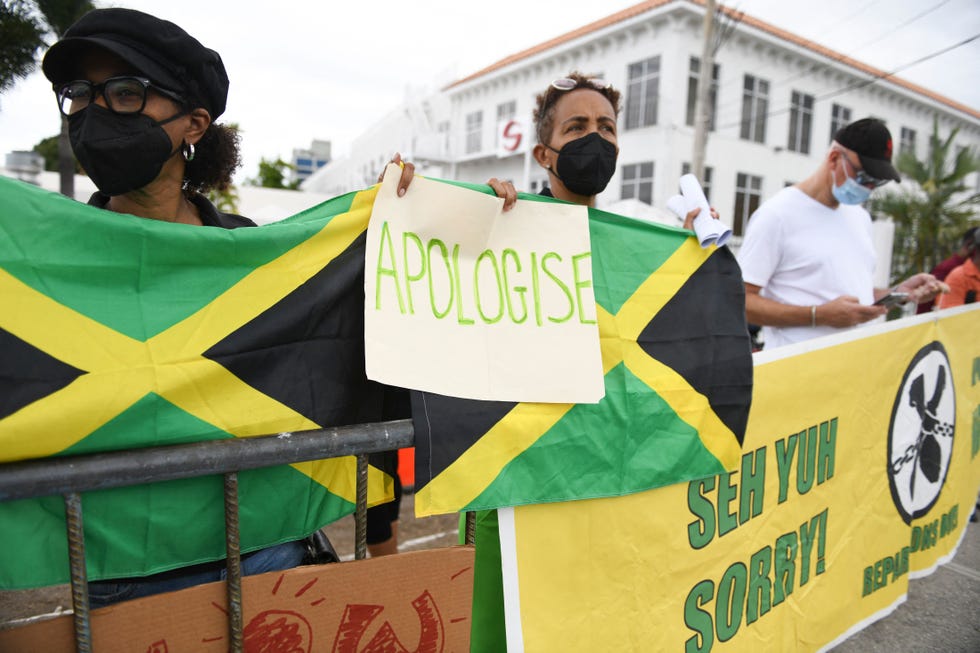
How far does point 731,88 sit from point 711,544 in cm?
2152

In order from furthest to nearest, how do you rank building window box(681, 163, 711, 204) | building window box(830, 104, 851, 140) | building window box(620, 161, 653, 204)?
1. building window box(830, 104, 851, 140)
2. building window box(620, 161, 653, 204)
3. building window box(681, 163, 711, 204)

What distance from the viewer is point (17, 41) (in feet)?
5.45

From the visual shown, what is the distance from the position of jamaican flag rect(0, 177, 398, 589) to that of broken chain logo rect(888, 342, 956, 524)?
239cm

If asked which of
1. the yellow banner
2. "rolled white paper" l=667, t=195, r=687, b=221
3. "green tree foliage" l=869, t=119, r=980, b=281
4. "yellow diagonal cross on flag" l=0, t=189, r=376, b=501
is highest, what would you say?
"green tree foliage" l=869, t=119, r=980, b=281

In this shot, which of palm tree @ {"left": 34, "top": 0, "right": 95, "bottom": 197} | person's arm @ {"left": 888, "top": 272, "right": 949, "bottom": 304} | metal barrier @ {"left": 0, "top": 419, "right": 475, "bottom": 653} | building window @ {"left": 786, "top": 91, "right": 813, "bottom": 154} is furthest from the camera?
building window @ {"left": 786, "top": 91, "right": 813, "bottom": 154}

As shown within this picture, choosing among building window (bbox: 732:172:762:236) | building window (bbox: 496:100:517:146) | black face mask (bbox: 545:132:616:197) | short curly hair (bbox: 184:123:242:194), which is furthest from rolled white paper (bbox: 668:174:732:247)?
building window (bbox: 496:100:517:146)

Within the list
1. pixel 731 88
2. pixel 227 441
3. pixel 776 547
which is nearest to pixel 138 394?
pixel 227 441

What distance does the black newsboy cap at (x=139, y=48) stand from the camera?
4.40 ft

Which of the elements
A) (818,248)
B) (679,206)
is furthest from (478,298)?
(818,248)

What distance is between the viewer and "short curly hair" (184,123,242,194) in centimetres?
169

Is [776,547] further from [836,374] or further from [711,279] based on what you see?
[711,279]

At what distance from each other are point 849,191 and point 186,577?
2.91m

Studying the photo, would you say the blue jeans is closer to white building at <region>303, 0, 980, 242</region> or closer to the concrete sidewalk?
the concrete sidewalk

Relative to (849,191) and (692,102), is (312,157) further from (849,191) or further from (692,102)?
(849,191)
